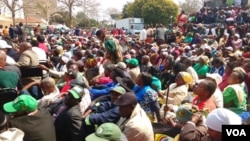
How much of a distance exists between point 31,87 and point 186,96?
2.51m

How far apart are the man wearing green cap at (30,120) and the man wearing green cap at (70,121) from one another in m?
0.39

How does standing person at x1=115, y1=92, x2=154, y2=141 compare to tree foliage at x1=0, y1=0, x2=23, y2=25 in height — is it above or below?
below

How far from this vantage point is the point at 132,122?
13.1ft

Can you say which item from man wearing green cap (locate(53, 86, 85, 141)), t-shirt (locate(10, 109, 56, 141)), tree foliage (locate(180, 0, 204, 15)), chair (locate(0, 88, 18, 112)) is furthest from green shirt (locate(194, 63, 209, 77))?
tree foliage (locate(180, 0, 204, 15))

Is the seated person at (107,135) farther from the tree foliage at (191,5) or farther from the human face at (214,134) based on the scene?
the tree foliage at (191,5)

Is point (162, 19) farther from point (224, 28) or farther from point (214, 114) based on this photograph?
point (214, 114)

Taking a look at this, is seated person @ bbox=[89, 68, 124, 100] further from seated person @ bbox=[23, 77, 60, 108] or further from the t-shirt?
the t-shirt

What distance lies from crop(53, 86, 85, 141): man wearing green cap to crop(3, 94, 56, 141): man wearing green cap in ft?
1.29

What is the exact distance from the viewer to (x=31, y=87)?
5.98 metres

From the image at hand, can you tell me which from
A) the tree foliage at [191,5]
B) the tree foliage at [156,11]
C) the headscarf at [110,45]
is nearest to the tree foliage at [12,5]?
the tree foliage at [156,11]

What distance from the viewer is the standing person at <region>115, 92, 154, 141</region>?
3.95 metres

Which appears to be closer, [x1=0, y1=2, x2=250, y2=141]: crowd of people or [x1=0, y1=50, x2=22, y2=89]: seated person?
[x1=0, y1=2, x2=250, y2=141]: crowd of people

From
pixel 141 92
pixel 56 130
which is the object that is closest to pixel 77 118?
pixel 56 130

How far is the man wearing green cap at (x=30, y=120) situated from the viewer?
11.9ft
